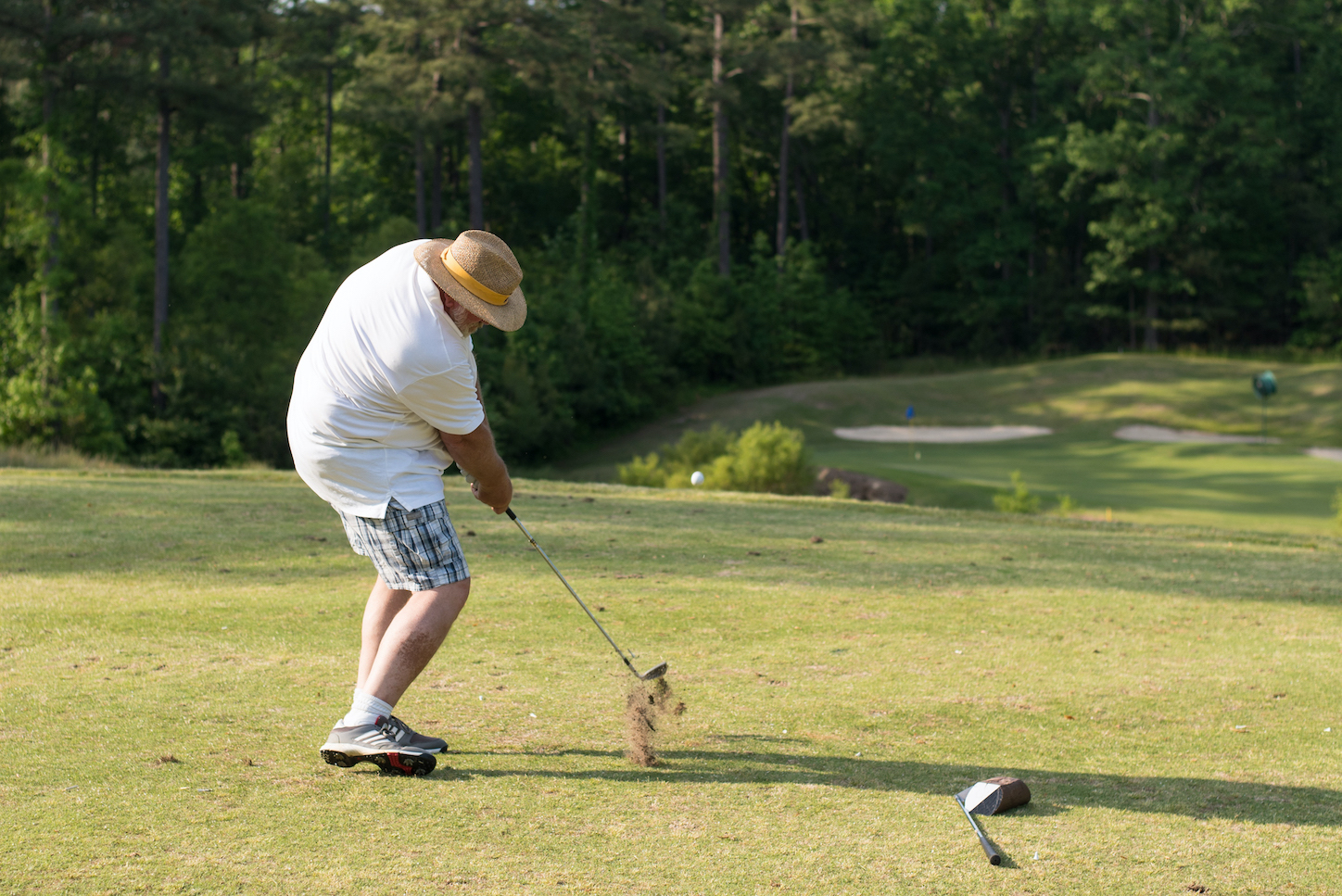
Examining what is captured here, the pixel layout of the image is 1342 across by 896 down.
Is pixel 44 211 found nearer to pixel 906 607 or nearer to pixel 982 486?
pixel 982 486

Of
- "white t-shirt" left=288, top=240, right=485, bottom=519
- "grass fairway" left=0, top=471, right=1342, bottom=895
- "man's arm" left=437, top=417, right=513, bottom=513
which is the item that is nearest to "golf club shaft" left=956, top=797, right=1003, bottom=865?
"grass fairway" left=0, top=471, right=1342, bottom=895

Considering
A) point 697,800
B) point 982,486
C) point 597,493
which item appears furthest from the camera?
point 982,486

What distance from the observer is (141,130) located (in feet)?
140

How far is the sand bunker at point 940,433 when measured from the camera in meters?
31.8

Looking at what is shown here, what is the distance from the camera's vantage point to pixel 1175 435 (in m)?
32.4

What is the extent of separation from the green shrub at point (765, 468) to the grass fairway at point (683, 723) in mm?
10433

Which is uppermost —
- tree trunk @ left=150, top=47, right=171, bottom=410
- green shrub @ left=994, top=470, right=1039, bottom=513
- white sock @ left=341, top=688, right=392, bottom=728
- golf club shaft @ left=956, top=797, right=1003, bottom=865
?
tree trunk @ left=150, top=47, right=171, bottom=410

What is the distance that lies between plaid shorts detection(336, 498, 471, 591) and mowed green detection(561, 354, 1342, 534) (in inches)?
588

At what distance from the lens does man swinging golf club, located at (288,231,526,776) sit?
3.75 meters

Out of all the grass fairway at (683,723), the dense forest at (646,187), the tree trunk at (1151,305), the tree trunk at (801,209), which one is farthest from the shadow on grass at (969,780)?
the tree trunk at (801,209)

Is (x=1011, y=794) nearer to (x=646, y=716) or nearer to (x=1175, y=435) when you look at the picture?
(x=646, y=716)

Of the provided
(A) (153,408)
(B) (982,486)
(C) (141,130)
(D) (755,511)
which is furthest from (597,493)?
(C) (141,130)

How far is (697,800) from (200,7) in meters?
33.9

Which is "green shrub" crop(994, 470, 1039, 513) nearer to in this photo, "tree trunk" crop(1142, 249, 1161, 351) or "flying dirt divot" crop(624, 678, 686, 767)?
"flying dirt divot" crop(624, 678, 686, 767)
